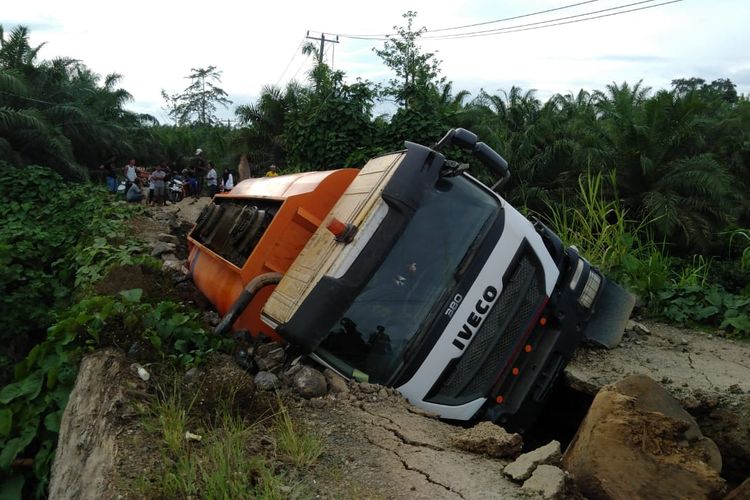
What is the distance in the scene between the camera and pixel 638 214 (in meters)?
13.6

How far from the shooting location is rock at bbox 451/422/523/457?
10.7 feet

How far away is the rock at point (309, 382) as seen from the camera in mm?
3781

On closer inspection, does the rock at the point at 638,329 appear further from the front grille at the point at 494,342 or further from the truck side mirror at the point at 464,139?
the truck side mirror at the point at 464,139

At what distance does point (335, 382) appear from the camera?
3877 mm

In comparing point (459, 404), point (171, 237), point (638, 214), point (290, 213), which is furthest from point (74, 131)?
point (459, 404)

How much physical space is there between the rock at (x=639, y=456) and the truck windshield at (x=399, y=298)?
1.12 meters

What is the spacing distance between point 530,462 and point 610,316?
8.01 ft

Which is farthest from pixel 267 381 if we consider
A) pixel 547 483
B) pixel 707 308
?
pixel 707 308

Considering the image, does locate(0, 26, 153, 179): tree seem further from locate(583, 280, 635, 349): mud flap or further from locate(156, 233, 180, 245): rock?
locate(583, 280, 635, 349): mud flap

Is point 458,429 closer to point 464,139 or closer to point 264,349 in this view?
point 264,349

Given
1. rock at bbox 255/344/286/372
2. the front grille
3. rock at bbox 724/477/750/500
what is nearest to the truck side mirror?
the front grille

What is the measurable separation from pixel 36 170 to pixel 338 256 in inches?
314

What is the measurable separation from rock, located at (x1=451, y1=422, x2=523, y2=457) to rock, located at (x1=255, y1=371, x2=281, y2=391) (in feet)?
3.77

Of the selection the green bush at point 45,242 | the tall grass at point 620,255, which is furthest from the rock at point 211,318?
the tall grass at point 620,255
